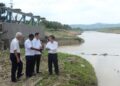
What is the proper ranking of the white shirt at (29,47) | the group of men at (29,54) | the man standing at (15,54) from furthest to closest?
the white shirt at (29,47), the group of men at (29,54), the man standing at (15,54)

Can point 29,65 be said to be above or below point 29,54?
below

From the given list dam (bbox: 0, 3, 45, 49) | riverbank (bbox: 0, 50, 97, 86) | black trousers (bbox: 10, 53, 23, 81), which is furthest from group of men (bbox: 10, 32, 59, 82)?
dam (bbox: 0, 3, 45, 49)

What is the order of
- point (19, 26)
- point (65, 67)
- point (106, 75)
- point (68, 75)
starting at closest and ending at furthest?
point (68, 75) < point (65, 67) < point (106, 75) < point (19, 26)

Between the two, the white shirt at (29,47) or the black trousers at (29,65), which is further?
the black trousers at (29,65)

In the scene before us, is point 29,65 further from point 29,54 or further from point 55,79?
point 55,79

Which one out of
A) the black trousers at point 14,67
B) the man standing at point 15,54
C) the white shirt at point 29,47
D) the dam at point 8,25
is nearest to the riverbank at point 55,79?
the black trousers at point 14,67

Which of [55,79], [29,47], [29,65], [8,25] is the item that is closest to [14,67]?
[29,65]

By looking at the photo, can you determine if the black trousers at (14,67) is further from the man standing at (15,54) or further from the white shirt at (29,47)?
the white shirt at (29,47)

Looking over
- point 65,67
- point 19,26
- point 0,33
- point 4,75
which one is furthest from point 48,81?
point 19,26

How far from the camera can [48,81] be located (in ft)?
37.4

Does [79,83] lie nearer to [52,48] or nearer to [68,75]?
[68,75]

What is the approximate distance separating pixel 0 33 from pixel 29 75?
14.2 metres

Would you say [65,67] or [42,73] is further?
[65,67]

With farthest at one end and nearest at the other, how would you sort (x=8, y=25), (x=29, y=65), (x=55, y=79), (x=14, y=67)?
1. (x=8, y=25)
2. (x=29, y=65)
3. (x=55, y=79)
4. (x=14, y=67)
